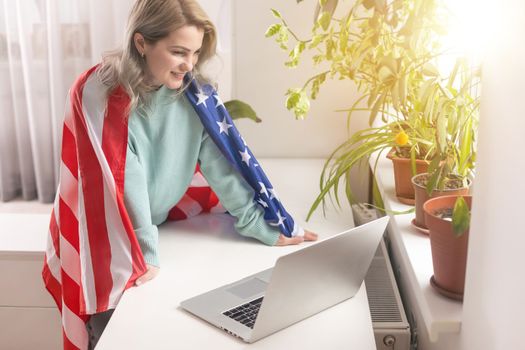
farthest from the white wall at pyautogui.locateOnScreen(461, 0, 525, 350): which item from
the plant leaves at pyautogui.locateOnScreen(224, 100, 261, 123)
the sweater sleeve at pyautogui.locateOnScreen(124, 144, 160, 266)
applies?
the plant leaves at pyautogui.locateOnScreen(224, 100, 261, 123)

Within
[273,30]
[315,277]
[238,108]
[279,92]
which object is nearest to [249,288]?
[315,277]

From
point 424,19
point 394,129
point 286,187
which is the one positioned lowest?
point 286,187

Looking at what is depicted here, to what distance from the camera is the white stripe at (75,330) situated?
154 cm

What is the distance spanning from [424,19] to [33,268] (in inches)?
48.9

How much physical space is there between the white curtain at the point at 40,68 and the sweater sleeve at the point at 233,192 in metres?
1.34

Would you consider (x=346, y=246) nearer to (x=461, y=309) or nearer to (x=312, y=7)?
(x=461, y=309)

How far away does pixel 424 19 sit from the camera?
4.89 feet

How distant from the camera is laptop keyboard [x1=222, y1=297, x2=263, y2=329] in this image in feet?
4.20

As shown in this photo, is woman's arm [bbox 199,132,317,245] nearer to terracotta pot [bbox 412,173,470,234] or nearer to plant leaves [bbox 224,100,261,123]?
terracotta pot [bbox 412,173,470,234]

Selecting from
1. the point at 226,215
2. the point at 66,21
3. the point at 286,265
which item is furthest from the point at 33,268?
the point at 66,21

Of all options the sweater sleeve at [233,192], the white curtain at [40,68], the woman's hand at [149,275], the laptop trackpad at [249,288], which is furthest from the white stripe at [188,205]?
the white curtain at [40,68]

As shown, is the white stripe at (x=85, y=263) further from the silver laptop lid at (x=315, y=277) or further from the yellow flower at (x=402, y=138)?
the yellow flower at (x=402, y=138)

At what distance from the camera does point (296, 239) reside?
65.7 inches

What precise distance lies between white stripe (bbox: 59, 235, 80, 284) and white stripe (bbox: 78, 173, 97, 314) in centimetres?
6
